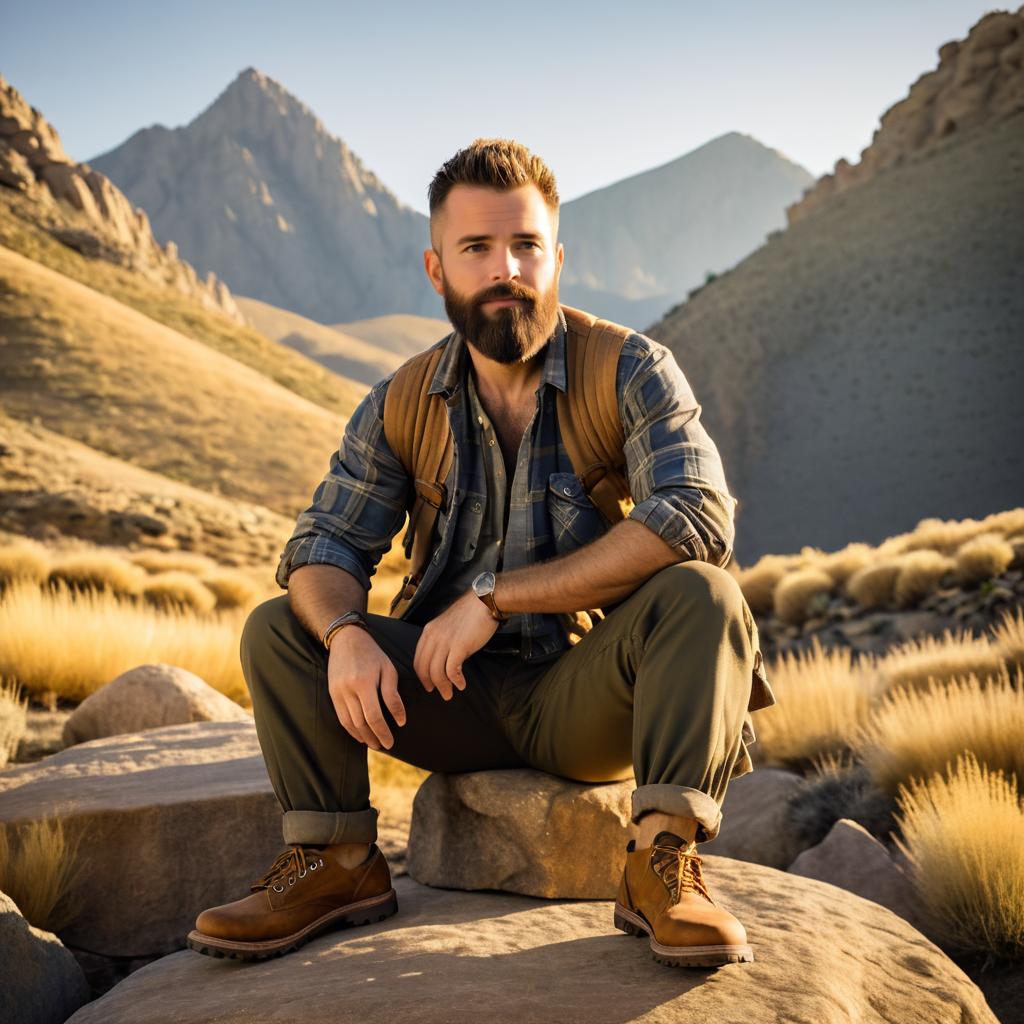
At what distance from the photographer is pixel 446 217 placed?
3.07m

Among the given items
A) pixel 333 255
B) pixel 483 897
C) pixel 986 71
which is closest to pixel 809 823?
pixel 483 897

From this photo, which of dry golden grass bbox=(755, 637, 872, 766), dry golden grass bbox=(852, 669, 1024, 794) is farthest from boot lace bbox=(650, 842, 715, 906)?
dry golden grass bbox=(755, 637, 872, 766)

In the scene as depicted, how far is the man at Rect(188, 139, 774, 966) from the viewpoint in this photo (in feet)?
7.55

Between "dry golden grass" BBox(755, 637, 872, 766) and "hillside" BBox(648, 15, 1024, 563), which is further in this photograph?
"hillside" BBox(648, 15, 1024, 563)

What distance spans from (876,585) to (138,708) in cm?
974

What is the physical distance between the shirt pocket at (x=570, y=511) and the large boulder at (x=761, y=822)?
2.65m

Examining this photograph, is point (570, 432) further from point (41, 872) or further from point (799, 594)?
point (799, 594)

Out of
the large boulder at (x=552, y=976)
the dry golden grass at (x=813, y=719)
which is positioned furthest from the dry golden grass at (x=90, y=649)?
the large boulder at (x=552, y=976)

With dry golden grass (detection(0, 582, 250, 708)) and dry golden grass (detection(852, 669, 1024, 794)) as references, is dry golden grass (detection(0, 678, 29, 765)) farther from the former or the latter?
dry golden grass (detection(852, 669, 1024, 794))

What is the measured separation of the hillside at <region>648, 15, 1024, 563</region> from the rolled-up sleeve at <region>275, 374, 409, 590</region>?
92.6 feet

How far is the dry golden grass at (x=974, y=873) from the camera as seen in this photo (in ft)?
11.9

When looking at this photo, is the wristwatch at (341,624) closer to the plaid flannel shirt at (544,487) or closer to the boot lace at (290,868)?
the plaid flannel shirt at (544,487)

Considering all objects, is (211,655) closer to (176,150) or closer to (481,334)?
(481,334)

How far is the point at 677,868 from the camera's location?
2.21m
